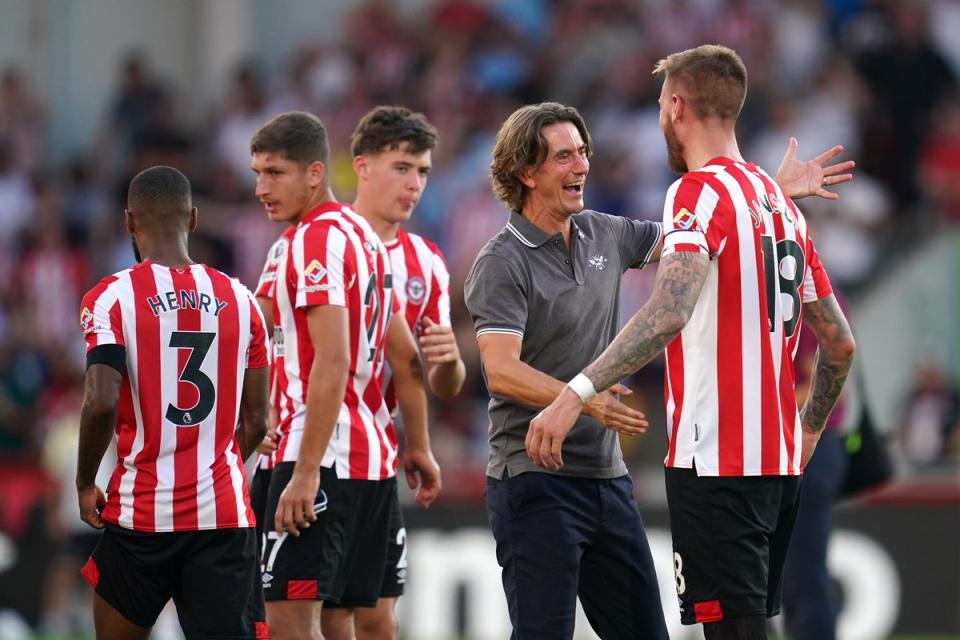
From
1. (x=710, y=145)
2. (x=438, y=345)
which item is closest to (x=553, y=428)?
(x=710, y=145)

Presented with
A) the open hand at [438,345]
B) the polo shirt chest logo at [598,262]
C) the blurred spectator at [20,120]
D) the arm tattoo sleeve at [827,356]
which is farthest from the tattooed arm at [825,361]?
the blurred spectator at [20,120]

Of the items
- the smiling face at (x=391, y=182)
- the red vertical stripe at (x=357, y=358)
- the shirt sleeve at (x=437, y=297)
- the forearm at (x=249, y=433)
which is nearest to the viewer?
the forearm at (x=249, y=433)

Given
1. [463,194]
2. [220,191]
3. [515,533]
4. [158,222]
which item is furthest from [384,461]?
[220,191]

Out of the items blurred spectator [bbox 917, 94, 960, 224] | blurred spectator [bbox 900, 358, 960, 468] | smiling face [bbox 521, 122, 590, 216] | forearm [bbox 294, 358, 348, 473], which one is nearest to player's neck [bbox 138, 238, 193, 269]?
forearm [bbox 294, 358, 348, 473]

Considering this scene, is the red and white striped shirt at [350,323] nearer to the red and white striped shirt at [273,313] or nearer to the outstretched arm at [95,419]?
the red and white striped shirt at [273,313]

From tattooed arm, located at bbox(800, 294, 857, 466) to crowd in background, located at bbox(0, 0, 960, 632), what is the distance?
6.66m

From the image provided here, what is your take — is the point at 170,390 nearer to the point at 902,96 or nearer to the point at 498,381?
the point at 498,381

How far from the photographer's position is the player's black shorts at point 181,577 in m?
5.91

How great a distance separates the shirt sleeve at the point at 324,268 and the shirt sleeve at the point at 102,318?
899 millimetres

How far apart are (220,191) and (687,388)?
38.2 feet

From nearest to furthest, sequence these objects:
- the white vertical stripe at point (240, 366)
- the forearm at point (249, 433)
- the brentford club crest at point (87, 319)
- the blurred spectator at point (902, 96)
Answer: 1. the brentford club crest at point (87, 319)
2. the white vertical stripe at point (240, 366)
3. the forearm at point (249, 433)
4. the blurred spectator at point (902, 96)

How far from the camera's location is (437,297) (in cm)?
763

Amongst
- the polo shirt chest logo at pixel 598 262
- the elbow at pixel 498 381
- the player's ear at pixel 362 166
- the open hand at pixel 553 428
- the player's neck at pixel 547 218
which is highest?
the player's ear at pixel 362 166

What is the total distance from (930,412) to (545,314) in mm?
8153
